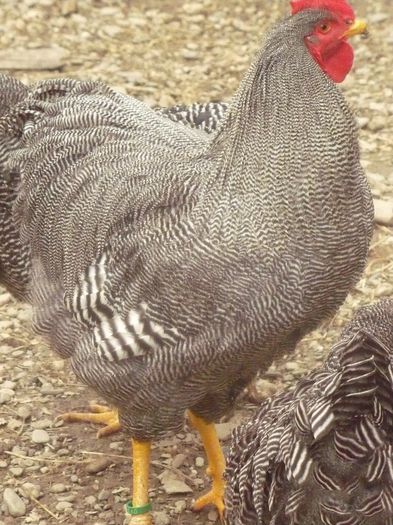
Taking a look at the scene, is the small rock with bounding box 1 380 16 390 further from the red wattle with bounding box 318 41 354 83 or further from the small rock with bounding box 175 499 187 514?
the red wattle with bounding box 318 41 354 83

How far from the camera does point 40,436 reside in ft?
19.7

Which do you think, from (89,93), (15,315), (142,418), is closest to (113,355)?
(142,418)

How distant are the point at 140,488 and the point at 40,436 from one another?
2.88 ft

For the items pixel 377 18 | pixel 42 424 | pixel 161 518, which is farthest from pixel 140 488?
pixel 377 18

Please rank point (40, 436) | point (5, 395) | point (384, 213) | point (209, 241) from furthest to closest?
point (384, 213)
point (5, 395)
point (40, 436)
point (209, 241)

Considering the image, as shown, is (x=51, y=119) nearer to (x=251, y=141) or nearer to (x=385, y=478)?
(x=251, y=141)

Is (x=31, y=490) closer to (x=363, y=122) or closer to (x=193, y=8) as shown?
(x=363, y=122)

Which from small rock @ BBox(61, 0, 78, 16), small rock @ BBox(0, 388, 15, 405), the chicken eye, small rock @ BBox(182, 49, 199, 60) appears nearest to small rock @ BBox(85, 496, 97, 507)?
small rock @ BBox(0, 388, 15, 405)

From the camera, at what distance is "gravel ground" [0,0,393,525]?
569 cm

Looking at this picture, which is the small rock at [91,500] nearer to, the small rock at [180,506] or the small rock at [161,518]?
the small rock at [161,518]

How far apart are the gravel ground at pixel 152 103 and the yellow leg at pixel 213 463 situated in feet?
0.27

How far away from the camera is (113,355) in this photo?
4.86 metres

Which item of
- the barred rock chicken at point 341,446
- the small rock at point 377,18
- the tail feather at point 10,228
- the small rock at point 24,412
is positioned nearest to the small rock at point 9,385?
the small rock at point 24,412

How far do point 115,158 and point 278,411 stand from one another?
5.18 ft
